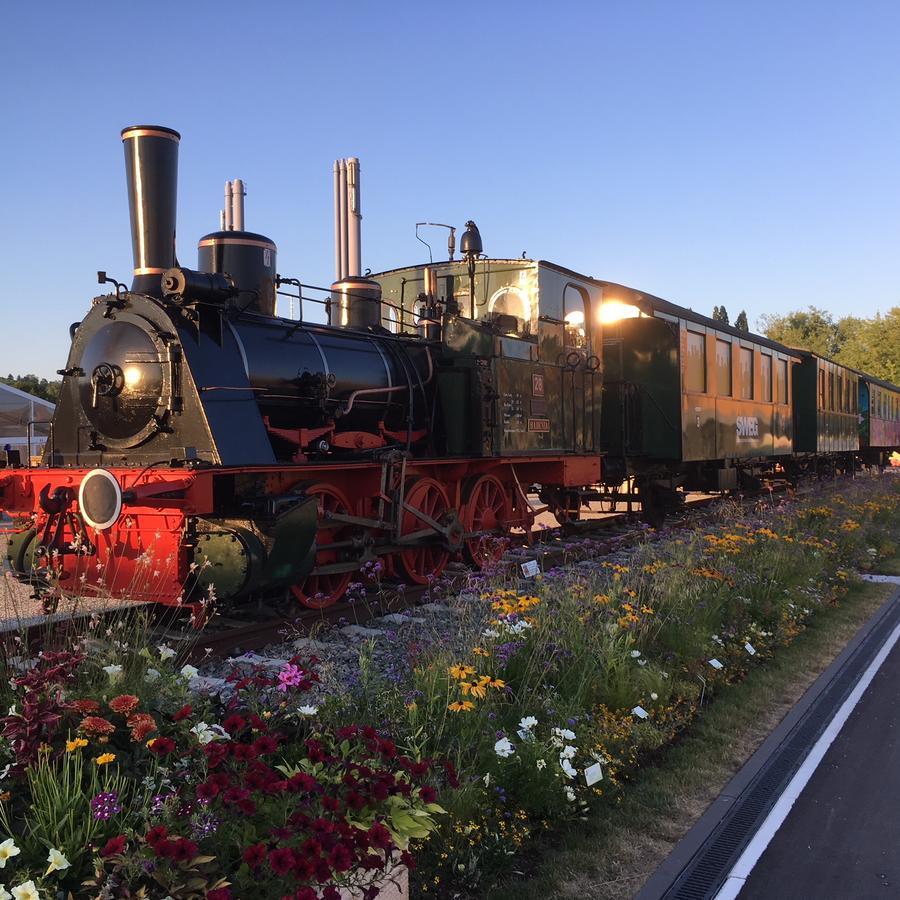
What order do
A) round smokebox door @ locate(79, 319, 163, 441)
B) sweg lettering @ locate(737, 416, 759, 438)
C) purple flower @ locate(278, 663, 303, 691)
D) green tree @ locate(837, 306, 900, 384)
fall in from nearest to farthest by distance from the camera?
purple flower @ locate(278, 663, 303, 691)
round smokebox door @ locate(79, 319, 163, 441)
sweg lettering @ locate(737, 416, 759, 438)
green tree @ locate(837, 306, 900, 384)

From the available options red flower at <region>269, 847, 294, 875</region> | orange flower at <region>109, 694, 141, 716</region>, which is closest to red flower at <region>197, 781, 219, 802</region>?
red flower at <region>269, 847, 294, 875</region>

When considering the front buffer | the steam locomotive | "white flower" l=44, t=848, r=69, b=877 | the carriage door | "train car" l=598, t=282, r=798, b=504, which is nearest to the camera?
"white flower" l=44, t=848, r=69, b=877

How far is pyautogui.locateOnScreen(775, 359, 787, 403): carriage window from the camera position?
20.4 metres

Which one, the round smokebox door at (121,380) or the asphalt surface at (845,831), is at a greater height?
the round smokebox door at (121,380)

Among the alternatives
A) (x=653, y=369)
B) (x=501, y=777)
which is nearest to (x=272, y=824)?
(x=501, y=777)

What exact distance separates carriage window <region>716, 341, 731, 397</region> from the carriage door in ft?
17.8

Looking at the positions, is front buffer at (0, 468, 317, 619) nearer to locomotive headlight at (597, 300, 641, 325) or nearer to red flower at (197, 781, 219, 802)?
red flower at (197, 781, 219, 802)

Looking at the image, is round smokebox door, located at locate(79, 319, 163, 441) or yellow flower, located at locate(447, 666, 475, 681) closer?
yellow flower, located at locate(447, 666, 475, 681)

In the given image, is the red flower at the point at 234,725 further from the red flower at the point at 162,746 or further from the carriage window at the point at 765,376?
the carriage window at the point at 765,376

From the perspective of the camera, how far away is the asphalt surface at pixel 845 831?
333 centimetres

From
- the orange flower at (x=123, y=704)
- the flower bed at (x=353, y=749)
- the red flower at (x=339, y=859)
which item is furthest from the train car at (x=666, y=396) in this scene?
the red flower at (x=339, y=859)

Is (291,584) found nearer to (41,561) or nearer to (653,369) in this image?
(41,561)

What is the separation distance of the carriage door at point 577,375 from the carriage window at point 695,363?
10.9 ft

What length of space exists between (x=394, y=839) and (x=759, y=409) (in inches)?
691
